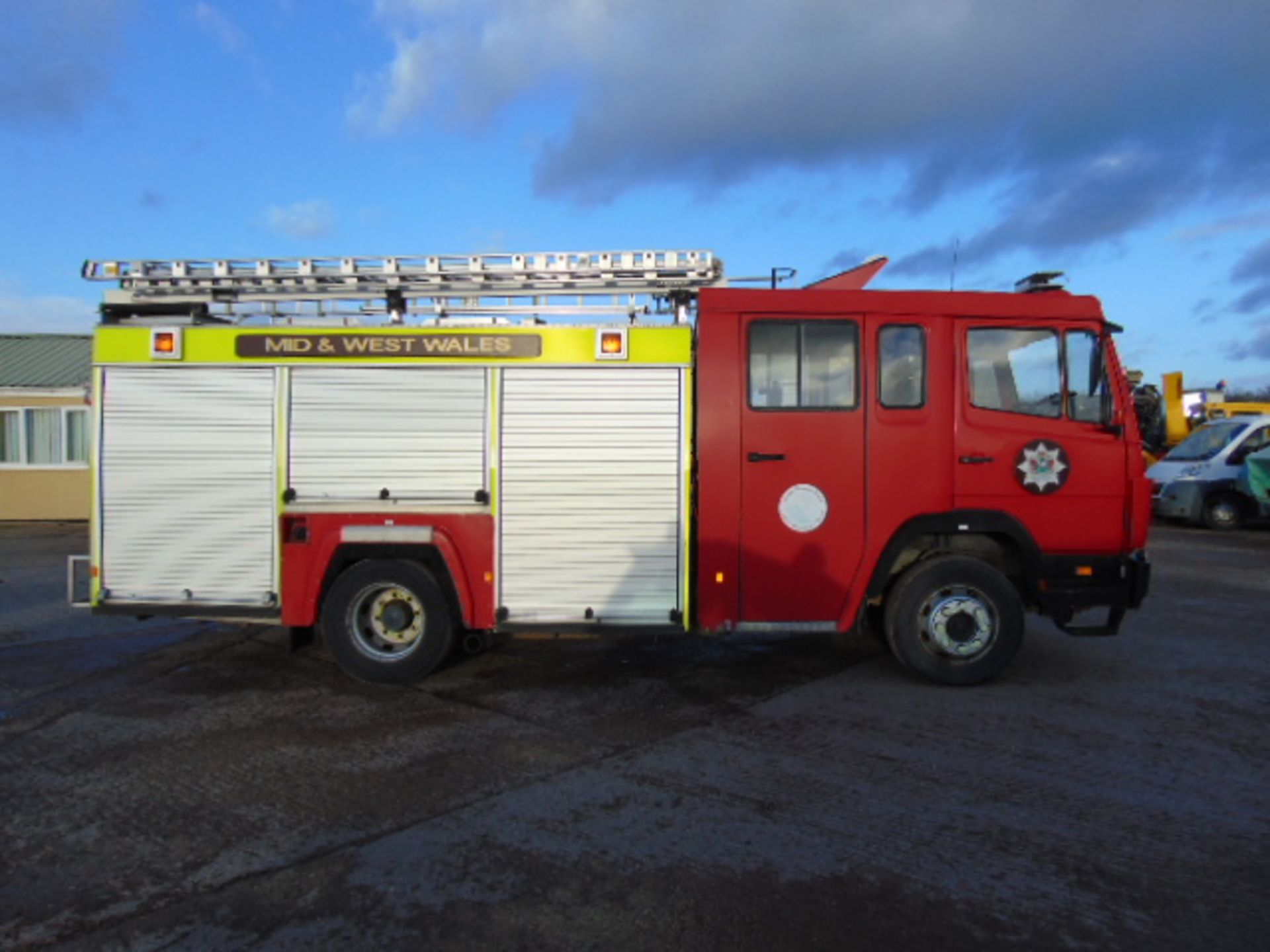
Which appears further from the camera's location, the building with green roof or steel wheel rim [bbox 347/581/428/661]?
the building with green roof

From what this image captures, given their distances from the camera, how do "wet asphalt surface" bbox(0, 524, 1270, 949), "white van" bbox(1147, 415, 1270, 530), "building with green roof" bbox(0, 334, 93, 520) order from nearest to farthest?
"wet asphalt surface" bbox(0, 524, 1270, 949)
"white van" bbox(1147, 415, 1270, 530)
"building with green roof" bbox(0, 334, 93, 520)

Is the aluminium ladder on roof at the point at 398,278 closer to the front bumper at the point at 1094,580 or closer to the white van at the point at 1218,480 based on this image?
the front bumper at the point at 1094,580

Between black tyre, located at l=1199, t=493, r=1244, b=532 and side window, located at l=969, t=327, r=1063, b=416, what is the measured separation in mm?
13851

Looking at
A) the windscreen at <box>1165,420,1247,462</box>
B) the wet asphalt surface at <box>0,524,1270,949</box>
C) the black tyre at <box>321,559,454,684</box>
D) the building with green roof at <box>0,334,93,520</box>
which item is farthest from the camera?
the building with green roof at <box>0,334,93,520</box>

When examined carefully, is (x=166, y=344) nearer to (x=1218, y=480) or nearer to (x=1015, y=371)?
(x=1015, y=371)

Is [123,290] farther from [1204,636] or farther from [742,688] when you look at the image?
[1204,636]

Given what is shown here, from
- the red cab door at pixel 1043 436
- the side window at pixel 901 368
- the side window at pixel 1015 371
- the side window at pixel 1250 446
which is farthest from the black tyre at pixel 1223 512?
the side window at pixel 901 368

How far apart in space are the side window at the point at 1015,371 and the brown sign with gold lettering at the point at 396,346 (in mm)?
3042

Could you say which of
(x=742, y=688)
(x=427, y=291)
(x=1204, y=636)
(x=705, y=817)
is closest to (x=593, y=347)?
(x=427, y=291)

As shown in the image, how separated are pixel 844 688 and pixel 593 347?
294 cm

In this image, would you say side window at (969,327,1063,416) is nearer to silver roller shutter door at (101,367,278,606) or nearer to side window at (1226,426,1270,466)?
Answer: silver roller shutter door at (101,367,278,606)

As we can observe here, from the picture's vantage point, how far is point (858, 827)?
13.4ft

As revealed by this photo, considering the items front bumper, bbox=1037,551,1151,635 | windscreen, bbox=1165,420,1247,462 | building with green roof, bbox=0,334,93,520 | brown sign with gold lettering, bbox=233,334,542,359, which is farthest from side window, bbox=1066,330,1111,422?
building with green roof, bbox=0,334,93,520

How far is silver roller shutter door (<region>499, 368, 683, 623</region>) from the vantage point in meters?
6.18
